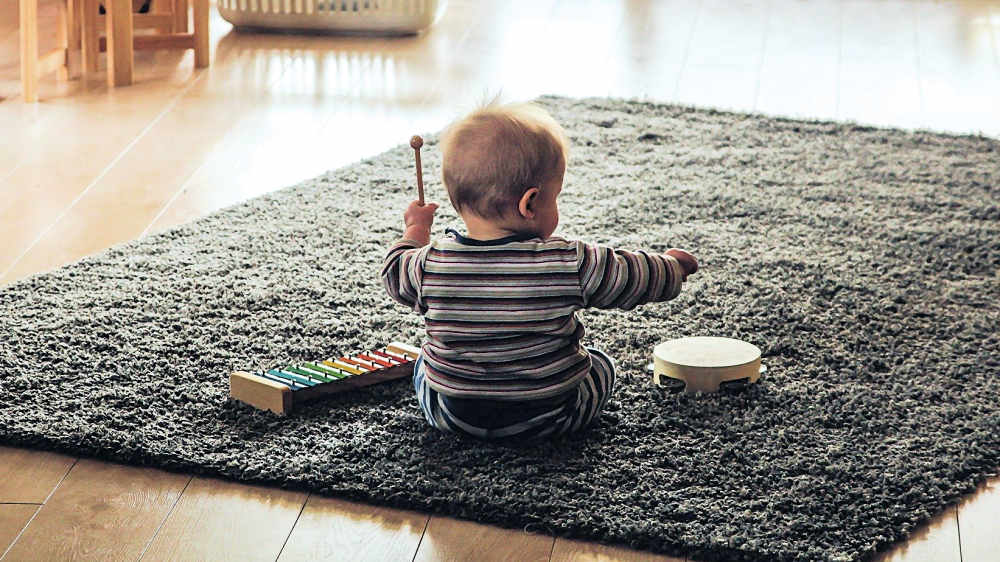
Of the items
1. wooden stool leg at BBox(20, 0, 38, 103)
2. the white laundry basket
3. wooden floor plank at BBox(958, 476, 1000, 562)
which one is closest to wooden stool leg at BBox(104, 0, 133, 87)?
wooden stool leg at BBox(20, 0, 38, 103)

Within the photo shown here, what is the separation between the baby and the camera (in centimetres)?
137

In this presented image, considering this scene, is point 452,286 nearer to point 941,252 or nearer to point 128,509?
point 128,509

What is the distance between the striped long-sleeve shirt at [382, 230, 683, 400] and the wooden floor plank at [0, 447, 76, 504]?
0.42 m

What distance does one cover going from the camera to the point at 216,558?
1275 millimetres

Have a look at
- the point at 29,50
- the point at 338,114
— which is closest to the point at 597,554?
the point at 338,114

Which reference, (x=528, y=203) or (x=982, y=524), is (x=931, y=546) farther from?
(x=528, y=203)

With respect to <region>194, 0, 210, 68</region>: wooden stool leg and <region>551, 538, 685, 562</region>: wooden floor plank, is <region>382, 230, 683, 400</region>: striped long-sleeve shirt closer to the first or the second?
<region>551, 538, 685, 562</region>: wooden floor plank

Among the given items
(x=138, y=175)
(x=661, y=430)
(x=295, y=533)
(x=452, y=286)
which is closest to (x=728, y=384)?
(x=661, y=430)

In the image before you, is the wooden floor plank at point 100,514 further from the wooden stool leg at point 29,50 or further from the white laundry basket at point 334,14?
the white laundry basket at point 334,14

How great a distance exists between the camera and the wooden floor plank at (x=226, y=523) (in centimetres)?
129

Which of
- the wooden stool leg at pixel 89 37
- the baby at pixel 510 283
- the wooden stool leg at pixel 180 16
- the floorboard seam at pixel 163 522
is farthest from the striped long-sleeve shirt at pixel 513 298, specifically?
the wooden stool leg at pixel 180 16

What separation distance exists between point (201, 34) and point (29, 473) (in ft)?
6.79

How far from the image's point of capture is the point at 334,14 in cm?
360

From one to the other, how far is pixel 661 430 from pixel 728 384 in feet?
0.42
